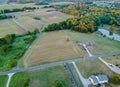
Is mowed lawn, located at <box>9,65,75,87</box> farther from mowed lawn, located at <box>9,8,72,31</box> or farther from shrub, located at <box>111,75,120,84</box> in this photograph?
mowed lawn, located at <box>9,8,72,31</box>

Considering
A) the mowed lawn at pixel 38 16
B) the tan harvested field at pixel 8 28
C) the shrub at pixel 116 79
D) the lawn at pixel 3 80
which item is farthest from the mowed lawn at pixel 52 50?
the mowed lawn at pixel 38 16

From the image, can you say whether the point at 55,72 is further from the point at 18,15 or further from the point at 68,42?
the point at 18,15

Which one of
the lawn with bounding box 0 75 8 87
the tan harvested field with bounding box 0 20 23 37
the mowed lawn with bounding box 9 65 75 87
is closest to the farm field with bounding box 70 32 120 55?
the mowed lawn with bounding box 9 65 75 87

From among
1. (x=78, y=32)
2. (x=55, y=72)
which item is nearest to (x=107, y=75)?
(x=55, y=72)

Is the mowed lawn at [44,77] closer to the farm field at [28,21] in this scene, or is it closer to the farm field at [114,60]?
the farm field at [114,60]

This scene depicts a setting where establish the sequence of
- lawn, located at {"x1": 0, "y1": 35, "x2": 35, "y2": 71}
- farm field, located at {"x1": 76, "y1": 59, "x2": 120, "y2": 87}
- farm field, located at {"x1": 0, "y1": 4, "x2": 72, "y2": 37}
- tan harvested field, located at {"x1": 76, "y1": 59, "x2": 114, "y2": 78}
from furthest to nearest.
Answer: farm field, located at {"x1": 0, "y1": 4, "x2": 72, "y2": 37} → lawn, located at {"x1": 0, "y1": 35, "x2": 35, "y2": 71} → tan harvested field, located at {"x1": 76, "y1": 59, "x2": 114, "y2": 78} → farm field, located at {"x1": 76, "y1": 59, "x2": 120, "y2": 87}

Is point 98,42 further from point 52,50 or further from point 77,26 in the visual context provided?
point 52,50

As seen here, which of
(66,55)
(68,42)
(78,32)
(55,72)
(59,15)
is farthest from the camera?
(59,15)

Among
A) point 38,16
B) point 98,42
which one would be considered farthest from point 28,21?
point 98,42
